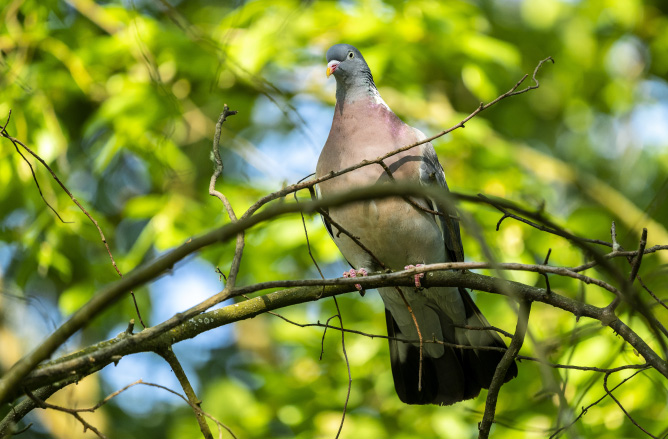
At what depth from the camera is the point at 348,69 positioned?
367 cm

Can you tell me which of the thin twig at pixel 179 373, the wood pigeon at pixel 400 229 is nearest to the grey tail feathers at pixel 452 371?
A: the wood pigeon at pixel 400 229

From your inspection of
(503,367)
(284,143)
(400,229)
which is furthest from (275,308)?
(284,143)

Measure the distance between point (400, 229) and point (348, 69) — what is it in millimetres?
987

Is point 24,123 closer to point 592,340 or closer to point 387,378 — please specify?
point 387,378

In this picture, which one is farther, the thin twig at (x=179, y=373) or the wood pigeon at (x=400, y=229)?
the wood pigeon at (x=400, y=229)

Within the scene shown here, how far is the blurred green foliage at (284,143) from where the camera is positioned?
3.73 m

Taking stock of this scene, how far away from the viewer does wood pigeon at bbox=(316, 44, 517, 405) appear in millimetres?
3254

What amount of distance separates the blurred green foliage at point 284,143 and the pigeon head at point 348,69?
359 mm

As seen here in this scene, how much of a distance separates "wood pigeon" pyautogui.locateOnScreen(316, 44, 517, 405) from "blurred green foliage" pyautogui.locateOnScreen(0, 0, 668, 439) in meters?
0.32

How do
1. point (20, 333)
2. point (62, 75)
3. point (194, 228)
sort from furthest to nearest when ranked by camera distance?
point (20, 333), point (62, 75), point (194, 228)

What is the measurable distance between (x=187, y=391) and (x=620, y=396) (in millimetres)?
2538

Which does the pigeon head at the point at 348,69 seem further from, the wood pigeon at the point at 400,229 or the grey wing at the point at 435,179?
the grey wing at the point at 435,179

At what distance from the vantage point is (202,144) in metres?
6.03

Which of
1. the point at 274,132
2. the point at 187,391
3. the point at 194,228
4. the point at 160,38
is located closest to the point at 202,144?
the point at 274,132
